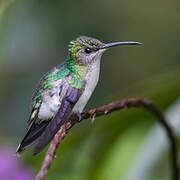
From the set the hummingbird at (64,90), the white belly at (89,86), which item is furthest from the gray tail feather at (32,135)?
the white belly at (89,86)

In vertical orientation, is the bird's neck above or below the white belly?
above

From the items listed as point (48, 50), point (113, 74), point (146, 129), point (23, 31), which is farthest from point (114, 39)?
point (146, 129)

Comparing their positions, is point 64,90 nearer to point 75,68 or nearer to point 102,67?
point 75,68

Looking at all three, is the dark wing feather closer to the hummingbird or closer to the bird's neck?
the hummingbird

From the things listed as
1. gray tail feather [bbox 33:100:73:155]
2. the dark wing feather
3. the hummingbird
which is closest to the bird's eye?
the hummingbird

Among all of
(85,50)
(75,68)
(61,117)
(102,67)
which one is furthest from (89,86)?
(102,67)

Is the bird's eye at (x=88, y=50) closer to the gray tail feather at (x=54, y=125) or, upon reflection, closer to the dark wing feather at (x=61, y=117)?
the dark wing feather at (x=61, y=117)

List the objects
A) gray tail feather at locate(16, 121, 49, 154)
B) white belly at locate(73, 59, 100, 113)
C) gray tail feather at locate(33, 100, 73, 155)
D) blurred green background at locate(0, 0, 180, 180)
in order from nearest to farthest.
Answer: gray tail feather at locate(33, 100, 73, 155)
gray tail feather at locate(16, 121, 49, 154)
white belly at locate(73, 59, 100, 113)
blurred green background at locate(0, 0, 180, 180)
